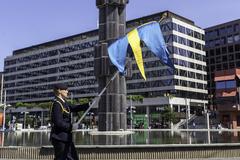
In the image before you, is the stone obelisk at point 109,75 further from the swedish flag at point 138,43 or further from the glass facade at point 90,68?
the glass facade at point 90,68

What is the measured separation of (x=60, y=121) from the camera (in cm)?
715

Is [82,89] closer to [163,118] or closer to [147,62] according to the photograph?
[147,62]

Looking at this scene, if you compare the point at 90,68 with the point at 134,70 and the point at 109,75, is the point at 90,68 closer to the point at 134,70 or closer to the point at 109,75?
the point at 134,70

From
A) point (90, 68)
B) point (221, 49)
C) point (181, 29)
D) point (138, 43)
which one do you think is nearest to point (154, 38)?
point (138, 43)

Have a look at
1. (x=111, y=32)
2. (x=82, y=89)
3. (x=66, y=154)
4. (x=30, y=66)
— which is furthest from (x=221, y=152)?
(x=30, y=66)

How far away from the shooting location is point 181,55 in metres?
94.8

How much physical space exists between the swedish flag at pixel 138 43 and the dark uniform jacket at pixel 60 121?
5274 mm

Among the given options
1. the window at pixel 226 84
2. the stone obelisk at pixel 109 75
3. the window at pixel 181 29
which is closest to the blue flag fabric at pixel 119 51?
the stone obelisk at pixel 109 75

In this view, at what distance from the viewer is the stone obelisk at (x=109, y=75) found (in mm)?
27000

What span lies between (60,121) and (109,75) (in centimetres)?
1974

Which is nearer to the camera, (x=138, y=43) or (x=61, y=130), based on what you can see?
(x=61, y=130)

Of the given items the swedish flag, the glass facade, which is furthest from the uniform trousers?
the glass facade

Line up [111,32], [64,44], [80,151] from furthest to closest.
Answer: [64,44], [111,32], [80,151]

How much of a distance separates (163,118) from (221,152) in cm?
6922
